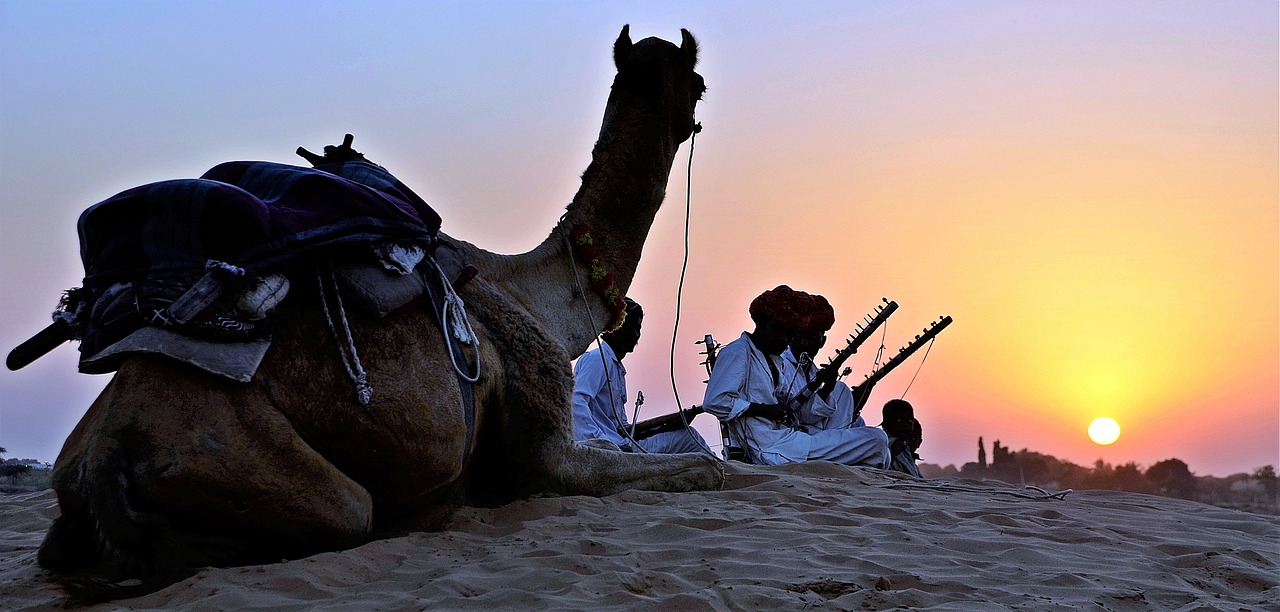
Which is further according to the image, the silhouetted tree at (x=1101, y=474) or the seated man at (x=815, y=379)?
the silhouetted tree at (x=1101, y=474)

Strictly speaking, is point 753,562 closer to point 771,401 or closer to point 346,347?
point 346,347

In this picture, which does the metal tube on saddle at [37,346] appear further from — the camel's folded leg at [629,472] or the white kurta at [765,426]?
the white kurta at [765,426]

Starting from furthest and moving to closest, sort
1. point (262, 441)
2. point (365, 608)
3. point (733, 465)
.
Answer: point (733, 465) < point (262, 441) < point (365, 608)

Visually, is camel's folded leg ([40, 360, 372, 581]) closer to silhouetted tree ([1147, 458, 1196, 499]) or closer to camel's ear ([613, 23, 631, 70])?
camel's ear ([613, 23, 631, 70])

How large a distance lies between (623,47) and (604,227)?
36.0 inches

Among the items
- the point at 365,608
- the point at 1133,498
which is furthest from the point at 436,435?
Result: the point at 1133,498

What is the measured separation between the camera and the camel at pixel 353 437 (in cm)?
369

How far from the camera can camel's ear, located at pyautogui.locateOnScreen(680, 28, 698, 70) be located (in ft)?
20.0

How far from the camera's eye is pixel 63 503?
372 cm

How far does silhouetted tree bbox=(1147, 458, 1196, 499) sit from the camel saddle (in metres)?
16.9

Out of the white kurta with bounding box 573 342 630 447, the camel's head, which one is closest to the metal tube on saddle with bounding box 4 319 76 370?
the camel's head

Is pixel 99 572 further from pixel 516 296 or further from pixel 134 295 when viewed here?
pixel 516 296

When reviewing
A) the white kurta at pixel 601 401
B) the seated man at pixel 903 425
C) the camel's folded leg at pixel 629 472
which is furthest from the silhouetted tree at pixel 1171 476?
the camel's folded leg at pixel 629 472

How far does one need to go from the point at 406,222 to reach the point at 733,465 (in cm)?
306
